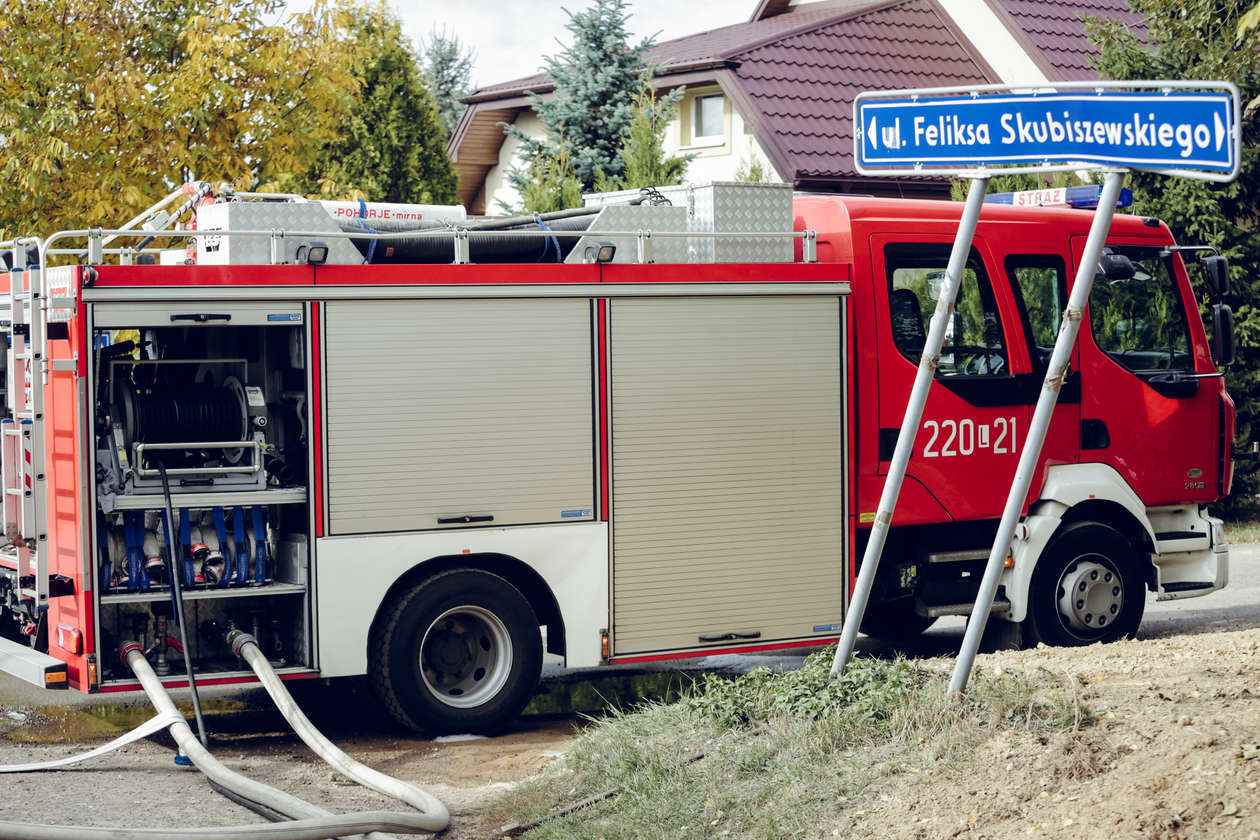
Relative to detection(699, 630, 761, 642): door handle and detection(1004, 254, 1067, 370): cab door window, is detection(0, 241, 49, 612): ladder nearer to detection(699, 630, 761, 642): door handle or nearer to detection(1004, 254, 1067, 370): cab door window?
detection(699, 630, 761, 642): door handle

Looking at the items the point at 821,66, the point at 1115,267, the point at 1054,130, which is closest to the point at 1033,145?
the point at 1054,130

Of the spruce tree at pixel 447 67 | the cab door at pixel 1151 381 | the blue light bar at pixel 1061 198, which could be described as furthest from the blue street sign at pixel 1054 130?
the spruce tree at pixel 447 67

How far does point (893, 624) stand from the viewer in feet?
36.6

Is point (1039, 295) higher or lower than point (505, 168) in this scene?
lower

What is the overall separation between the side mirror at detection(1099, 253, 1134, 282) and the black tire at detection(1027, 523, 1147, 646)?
1.51m

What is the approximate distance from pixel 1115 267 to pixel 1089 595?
78.2 inches

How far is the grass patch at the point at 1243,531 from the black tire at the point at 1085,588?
260 inches

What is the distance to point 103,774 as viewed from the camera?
23.7ft

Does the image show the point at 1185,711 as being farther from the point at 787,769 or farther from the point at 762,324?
the point at 762,324

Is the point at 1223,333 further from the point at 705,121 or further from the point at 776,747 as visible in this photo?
the point at 705,121

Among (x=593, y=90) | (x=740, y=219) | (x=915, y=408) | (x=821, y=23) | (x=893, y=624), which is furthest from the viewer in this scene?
(x=821, y=23)

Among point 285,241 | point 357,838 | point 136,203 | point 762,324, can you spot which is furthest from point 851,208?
point 136,203

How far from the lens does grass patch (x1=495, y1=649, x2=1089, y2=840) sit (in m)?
5.79

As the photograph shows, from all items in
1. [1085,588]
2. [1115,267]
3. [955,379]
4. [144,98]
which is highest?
[144,98]
